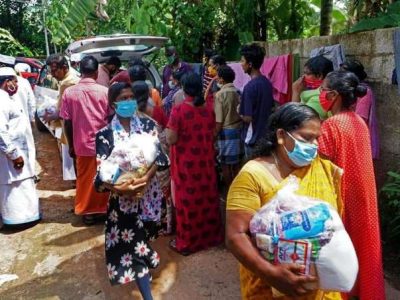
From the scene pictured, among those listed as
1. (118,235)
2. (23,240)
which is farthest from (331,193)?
(23,240)

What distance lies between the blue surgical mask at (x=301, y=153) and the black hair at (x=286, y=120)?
0.17 ft

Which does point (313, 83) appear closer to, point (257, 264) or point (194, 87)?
point (194, 87)

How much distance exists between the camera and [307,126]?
1.82 m

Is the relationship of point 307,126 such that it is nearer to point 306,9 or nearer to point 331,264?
point 331,264

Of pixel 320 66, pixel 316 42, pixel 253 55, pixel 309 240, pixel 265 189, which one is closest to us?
pixel 309 240

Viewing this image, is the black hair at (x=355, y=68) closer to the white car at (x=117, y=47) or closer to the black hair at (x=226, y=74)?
the black hair at (x=226, y=74)

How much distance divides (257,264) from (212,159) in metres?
2.27

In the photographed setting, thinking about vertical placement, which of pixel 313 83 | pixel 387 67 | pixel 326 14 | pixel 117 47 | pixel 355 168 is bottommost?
pixel 355 168

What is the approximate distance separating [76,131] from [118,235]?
1.83 m

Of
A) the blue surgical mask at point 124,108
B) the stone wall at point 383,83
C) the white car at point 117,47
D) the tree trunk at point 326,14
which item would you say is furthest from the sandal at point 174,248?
the tree trunk at point 326,14

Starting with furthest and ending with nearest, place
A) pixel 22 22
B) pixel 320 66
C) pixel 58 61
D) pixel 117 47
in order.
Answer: pixel 22 22, pixel 117 47, pixel 58 61, pixel 320 66

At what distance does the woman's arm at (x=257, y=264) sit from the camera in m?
1.57

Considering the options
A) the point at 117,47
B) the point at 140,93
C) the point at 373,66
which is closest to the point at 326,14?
the point at 373,66

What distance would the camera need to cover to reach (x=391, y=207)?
359cm
